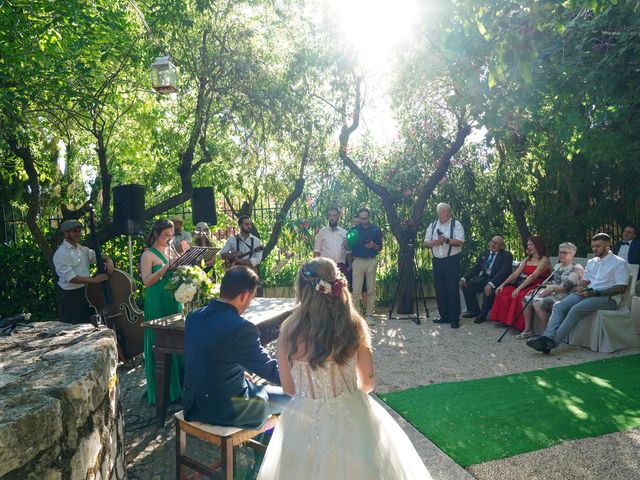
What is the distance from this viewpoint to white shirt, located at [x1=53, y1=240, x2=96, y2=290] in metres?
6.76

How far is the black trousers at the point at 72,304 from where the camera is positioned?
23.1ft

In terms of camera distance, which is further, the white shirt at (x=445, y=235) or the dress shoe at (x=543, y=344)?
the white shirt at (x=445, y=235)

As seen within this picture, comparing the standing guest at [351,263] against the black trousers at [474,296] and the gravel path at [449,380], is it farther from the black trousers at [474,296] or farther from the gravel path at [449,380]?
the black trousers at [474,296]

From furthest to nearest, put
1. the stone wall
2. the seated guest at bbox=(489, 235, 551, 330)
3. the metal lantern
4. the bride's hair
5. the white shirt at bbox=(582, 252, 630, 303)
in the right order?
the seated guest at bbox=(489, 235, 551, 330) → the white shirt at bbox=(582, 252, 630, 303) → the metal lantern → the bride's hair → the stone wall

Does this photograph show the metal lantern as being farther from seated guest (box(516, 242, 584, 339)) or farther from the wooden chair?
the wooden chair

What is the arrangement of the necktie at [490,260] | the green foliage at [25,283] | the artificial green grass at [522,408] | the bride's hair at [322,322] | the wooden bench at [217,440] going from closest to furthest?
the bride's hair at [322,322] < the wooden bench at [217,440] < the artificial green grass at [522,408] < the necktie at [490,260] < the green foliage at [25,283]

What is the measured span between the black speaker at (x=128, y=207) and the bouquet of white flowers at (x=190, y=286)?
9.97 ft

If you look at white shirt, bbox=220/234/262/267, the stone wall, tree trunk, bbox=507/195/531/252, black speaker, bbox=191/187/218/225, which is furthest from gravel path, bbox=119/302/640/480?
tree trunk, bbox=507/195/531/252

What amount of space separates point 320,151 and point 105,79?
12.3 feet

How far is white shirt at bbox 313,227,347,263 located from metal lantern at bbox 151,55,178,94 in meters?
3.59

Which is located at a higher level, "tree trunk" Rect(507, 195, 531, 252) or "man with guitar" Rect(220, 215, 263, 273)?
"tree trunk" Rect(507, 195, 531, 252)

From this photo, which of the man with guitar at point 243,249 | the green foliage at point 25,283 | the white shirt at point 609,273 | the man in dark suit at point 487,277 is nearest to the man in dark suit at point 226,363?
the white shirt at point 609,273

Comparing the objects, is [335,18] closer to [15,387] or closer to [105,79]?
[105,79]

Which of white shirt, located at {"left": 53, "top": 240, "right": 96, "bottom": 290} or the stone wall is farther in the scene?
white shirt, located at {"left": 53, "top": 240, "right": 96, "bottom": 290}
